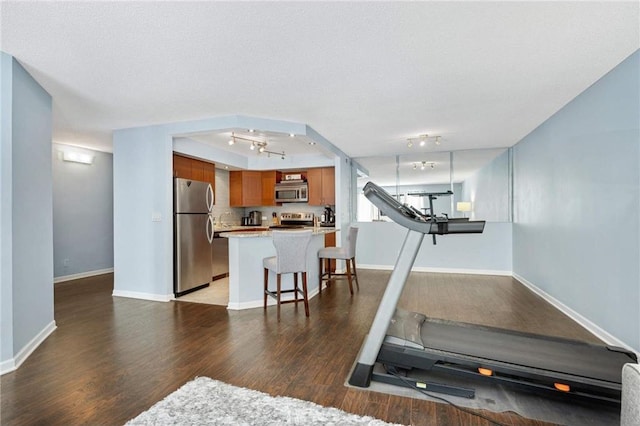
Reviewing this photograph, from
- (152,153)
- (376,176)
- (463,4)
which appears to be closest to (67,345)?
(152,153)

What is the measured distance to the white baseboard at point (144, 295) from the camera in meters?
4.20

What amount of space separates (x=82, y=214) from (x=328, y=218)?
15.7ft

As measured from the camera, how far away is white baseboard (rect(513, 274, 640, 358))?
2.68 m

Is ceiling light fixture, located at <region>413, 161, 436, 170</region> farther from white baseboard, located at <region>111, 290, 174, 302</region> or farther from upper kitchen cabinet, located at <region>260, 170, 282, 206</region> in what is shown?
white baseboard, located at <region>111, 290, 174, 302</region>

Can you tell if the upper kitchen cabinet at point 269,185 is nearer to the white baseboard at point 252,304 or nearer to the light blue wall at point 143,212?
the light blue wall at point 143,212

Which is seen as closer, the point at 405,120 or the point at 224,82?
the point at 224,82

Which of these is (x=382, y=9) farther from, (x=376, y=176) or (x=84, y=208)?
(x=84, y=208)

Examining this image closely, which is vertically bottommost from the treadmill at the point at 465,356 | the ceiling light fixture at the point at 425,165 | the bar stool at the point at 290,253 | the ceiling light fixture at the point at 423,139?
the treadmill at the point at 465,356

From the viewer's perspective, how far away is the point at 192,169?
17.1 ft

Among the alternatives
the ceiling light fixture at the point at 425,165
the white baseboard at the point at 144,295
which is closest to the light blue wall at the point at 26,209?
the white baseboard at the point at 144,295

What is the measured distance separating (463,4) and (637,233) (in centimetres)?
223

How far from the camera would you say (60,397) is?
1.96 m

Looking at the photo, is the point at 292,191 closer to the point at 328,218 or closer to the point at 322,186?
the point at 322,186

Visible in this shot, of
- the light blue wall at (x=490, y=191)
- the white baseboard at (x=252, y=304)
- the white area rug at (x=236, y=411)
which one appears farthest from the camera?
the light blue wall at (x=490, y=191)
